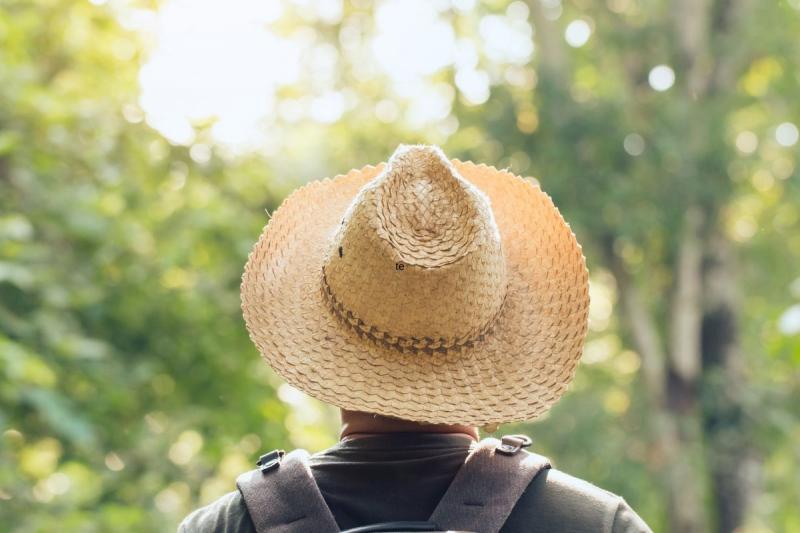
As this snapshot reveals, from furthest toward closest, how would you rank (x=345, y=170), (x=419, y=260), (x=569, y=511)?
(x=345, y=170) < (x=419, y=260) < (x=569, y=511)

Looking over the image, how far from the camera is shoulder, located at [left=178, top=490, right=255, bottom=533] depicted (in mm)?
1635

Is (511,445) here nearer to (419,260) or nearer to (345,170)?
(419,260)

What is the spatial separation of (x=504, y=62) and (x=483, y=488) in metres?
10.6

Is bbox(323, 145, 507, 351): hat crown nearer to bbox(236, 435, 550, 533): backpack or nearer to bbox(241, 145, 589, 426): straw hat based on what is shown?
bbox(241, 145, 589, 426): straw hat

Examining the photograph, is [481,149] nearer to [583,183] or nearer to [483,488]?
[583,183]

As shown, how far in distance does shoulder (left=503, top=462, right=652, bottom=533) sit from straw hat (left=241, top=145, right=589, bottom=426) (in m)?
0.15

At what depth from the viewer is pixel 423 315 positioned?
1705mm

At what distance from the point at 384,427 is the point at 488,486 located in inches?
7.9

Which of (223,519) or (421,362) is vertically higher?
(421,362)

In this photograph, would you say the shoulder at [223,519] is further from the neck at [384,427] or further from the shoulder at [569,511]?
the shoulder at [569,511]

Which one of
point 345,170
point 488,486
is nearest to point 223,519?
point 488,486

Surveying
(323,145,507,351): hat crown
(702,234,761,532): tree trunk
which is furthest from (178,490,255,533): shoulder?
(702,234,761,532): tree trunk

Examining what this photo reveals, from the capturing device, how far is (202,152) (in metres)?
5.42

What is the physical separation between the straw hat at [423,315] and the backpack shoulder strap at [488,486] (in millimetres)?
76
